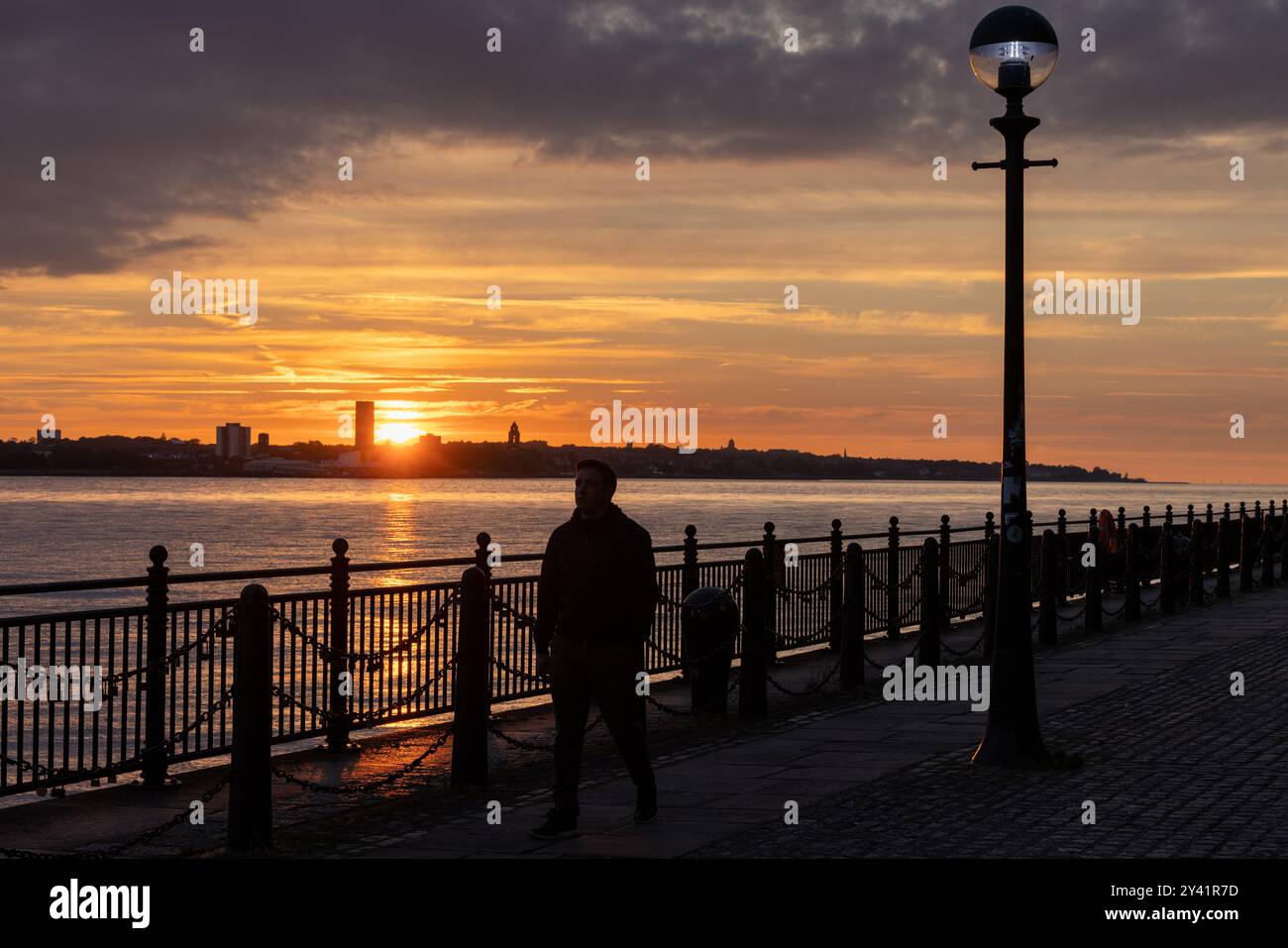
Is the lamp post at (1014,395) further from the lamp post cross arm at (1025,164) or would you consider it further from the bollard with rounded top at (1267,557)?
the bollard with rounded top at (1267,557)

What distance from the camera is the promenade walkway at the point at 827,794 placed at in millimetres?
9398

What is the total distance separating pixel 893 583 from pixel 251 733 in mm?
13922

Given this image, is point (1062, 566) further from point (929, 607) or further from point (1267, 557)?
point (1267, 557)

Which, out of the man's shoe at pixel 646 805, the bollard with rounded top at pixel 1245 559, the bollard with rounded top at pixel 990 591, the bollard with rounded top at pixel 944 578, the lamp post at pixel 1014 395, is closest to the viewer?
the man's shoe at pixel 646 805

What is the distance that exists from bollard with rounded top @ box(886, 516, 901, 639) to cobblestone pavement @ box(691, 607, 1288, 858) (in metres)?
7.35

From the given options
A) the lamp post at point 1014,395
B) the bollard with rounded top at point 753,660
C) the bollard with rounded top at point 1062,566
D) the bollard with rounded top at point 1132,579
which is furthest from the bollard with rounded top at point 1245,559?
the lamp post at point 1014,395

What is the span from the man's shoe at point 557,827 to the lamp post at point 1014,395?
153 inches

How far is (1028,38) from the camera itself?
484 inches

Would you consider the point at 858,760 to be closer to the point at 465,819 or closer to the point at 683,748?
the point at 683,748

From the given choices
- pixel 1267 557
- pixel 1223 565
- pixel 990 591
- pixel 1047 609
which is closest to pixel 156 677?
pixel 990 591

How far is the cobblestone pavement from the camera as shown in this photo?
924 cm
